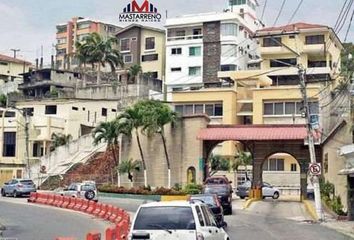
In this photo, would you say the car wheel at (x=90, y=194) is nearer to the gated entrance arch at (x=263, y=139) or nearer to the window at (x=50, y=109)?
the gated entrance arch at (x=263, y=139)

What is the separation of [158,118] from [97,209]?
2017 centimetres

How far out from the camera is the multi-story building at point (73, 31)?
435ft

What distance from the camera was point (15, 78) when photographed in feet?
364

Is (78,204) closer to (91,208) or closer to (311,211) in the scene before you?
(91,208)

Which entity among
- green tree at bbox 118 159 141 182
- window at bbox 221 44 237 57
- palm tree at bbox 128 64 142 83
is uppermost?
window at bbox 221 44 237 57

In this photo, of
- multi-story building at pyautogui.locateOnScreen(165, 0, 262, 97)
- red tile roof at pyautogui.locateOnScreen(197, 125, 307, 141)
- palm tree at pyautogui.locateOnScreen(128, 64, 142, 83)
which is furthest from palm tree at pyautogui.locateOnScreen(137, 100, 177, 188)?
palm tree at pyautogui.locateOnScreen(128, 64, 142, 83)

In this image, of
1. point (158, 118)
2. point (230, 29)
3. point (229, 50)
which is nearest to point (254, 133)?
point (158, 118)

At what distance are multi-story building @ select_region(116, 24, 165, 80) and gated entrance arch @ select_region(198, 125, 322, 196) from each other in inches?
1734

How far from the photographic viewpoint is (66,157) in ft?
236

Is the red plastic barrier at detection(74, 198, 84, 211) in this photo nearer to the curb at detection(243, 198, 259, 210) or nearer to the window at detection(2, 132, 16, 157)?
the curb at detection(243, 198, 259, 210)

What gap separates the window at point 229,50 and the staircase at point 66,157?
82.0 ft

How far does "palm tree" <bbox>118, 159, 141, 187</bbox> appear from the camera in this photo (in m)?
58.6

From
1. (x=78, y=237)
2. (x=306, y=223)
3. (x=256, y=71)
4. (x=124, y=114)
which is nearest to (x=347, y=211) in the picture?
(x=306, y=223)

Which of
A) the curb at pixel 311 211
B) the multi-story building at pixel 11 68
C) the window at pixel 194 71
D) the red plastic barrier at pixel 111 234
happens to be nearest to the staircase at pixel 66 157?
the window at pixel 194 71
